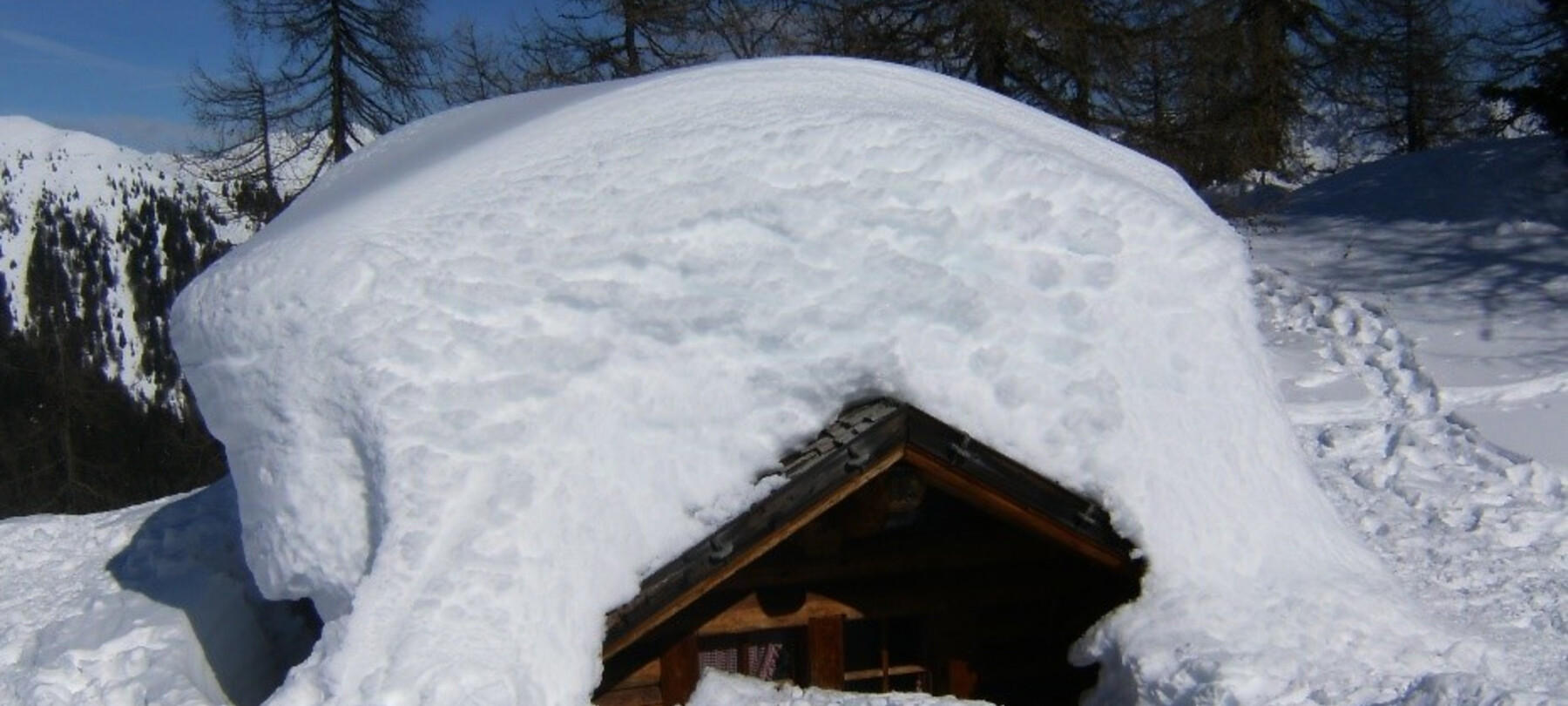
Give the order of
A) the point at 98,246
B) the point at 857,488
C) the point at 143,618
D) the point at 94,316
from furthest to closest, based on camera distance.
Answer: the point at 98,246 < the point at 94,316 < the point at 143,618 < the point at 857,488

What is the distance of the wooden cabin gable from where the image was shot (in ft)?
16.2

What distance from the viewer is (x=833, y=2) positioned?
53.7 feet

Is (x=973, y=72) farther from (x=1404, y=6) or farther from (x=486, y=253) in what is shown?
(x=486, y=253)

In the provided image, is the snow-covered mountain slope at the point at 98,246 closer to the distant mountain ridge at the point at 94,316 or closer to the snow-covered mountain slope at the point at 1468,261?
the distant mountain ridge at the point at 94,316

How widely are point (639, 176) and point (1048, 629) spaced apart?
286cm

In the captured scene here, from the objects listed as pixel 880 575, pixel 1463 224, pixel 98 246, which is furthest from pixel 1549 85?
pixel 98 246

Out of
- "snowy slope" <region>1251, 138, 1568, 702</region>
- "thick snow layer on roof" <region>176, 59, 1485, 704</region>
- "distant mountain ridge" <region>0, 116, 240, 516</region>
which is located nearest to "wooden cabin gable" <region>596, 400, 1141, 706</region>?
"thick snow layer on roof" <region>176, 59, 1485, 704</region>

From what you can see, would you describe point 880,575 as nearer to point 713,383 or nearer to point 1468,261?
point 713,383

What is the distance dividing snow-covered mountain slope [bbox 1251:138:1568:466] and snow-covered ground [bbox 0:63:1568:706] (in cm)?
465

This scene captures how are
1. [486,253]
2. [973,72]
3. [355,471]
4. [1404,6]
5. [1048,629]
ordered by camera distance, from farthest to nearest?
[1404,6], [973,72], [1048,629], [486,253], [355,471]

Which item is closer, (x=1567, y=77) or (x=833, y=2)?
(x=1567, y=77)

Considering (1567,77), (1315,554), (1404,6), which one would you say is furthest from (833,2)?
(1315,554)

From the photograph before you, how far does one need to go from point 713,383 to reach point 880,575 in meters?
1.36

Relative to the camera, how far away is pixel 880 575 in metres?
5.88
